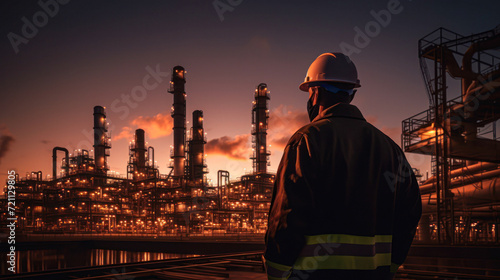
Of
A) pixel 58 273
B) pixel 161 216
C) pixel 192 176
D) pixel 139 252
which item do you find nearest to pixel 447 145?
pixel 58 273

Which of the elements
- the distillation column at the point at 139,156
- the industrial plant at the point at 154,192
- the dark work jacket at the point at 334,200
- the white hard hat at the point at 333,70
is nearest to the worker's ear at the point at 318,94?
the white hard hat at the point at 333,70

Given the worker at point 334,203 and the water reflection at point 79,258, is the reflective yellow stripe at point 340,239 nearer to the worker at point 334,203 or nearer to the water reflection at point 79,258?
the worker at point 334,203

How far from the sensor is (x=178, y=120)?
4562 centimetres

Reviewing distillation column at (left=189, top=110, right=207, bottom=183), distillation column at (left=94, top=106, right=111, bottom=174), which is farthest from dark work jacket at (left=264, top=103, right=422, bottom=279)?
distillation column at (left=94, top=106, right=111, bottom=174)

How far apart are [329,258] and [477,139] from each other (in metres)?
17.7

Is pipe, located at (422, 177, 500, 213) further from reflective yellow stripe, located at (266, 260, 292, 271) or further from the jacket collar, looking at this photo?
reflective yellow stripe, located at (266, 260, 292, 271)

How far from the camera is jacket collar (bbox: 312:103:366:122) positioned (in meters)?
1.35

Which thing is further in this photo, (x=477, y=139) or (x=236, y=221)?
(x=236, y=221)

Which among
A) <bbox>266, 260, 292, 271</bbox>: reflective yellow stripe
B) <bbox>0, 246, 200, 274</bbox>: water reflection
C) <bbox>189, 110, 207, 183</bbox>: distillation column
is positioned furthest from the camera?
<bbox>189, 110, 207, 183</bbox>: distillation column

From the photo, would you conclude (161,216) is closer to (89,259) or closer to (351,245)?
(89,259)

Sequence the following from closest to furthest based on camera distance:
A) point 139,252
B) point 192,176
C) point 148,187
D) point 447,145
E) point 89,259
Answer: point 447,145, point 89,259, point 139,252, point 192,176, point 148,187

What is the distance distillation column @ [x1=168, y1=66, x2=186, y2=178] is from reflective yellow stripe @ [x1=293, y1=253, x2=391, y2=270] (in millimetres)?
44785

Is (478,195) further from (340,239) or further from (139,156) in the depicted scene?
(139,156)

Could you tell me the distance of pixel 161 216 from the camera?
49125mm
